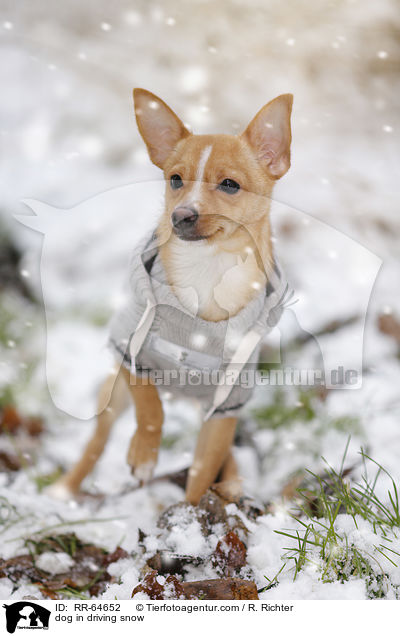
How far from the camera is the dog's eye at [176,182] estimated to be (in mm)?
799

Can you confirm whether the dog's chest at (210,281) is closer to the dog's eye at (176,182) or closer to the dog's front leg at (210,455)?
the dog's eye at (176,182)

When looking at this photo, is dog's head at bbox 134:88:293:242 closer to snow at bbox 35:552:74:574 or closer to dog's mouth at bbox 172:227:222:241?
dog's mouth at bbox 172:227:222:241

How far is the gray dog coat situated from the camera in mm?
870

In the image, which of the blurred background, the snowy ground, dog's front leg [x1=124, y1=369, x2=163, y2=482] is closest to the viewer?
dog's front leg [x1=124, y1=369, x2=163, y2=482]

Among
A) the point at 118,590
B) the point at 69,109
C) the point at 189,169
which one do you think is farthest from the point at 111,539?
the point at 69,109

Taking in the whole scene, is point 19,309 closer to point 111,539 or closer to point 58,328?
point 58,328

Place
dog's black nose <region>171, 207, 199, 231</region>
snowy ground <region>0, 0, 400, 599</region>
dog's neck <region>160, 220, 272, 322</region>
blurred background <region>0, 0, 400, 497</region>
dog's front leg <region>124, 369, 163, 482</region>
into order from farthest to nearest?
blurred background <region>0, 0, 400, 497</region>
snowy ground <region>0, 0, 400, 599</region>
dog's front leg <region>124, 369, 163, 482</region>
dog's neck <region>160, 220, 272, 322</region>
dog's black nose <region>171, 207, 199, 231</region>

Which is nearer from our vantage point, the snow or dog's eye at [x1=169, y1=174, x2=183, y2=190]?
dog's eye at [x1=169, y1=174, x2=183, y2=190]

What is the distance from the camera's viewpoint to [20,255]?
1.92m

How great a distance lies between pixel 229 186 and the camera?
2.57 feet
